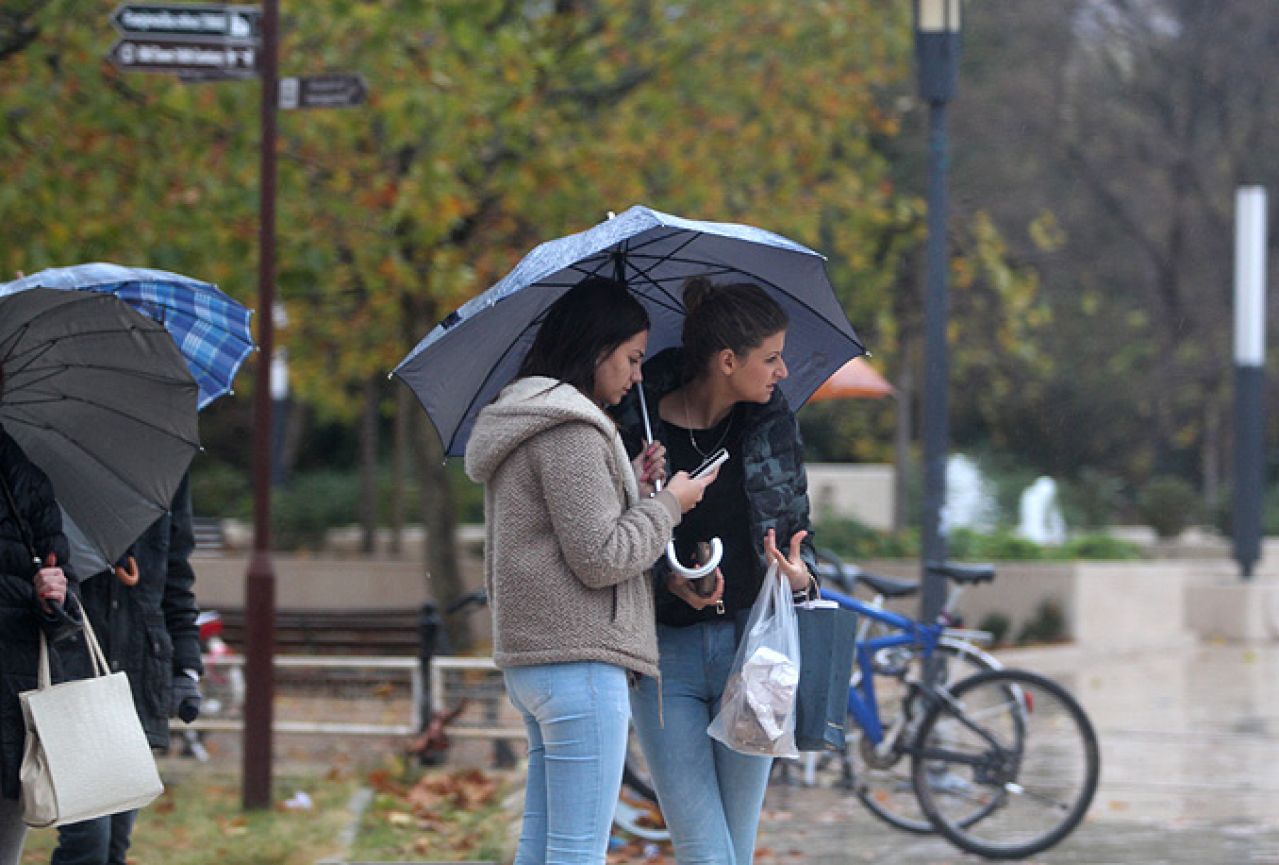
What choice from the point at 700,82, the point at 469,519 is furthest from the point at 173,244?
the point at 469,519

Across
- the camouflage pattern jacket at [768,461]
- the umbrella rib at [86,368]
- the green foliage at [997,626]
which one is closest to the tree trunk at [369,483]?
the green foliage at [997,626]

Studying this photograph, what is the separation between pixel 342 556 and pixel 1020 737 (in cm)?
1369

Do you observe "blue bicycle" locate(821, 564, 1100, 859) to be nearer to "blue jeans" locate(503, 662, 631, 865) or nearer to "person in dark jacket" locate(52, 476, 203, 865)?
"person in dark jacket" locate(52, 476, 203, 865)

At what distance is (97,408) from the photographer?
473 centimetres

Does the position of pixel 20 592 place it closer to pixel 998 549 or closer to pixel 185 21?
pixel 185 21

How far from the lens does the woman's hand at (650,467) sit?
4.02 meters

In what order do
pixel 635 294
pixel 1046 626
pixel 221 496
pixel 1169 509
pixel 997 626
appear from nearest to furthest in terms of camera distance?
pixel 635 294
pixel 997 626
pixel 1046 626
pixel 1169 509
pixel 221 496

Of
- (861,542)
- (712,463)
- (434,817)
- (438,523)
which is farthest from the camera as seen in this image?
(861,542)

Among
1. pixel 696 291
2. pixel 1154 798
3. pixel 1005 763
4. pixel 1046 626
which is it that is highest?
pixel 696 291

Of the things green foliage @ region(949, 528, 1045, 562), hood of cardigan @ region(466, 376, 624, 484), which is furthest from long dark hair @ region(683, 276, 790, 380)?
green foliage @ region(949, 528, 1045, 562)

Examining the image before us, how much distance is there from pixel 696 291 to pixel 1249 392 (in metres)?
13.8

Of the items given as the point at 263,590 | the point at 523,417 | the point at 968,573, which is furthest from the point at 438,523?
the point at 523,417

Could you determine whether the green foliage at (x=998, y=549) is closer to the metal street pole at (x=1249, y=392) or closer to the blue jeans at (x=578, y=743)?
the metal street pole at (x=1249, y=392)

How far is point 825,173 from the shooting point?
57.7 ft
